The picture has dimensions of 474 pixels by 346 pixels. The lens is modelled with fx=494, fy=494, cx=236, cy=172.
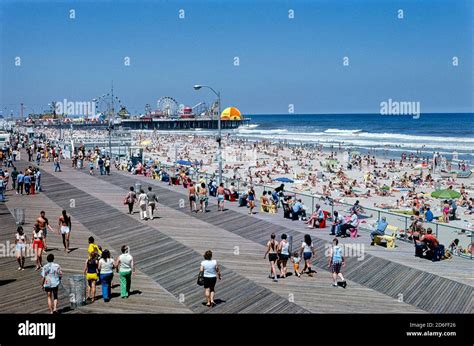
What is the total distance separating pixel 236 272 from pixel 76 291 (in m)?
3.66

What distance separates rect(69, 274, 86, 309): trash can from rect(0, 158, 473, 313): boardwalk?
19 centimetres

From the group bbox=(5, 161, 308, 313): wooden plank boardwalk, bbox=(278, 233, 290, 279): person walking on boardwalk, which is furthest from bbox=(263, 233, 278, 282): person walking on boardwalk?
bbox=(5, 161, 308, 313): wooden plank boardwalk

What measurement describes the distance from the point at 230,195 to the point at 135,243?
284 inches

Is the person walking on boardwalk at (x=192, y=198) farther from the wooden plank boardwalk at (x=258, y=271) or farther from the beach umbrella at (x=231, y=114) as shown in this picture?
the beach umbrella at (x=231, y=114)

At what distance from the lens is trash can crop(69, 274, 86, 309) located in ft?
29.9

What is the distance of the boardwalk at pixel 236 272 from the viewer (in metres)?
9.38

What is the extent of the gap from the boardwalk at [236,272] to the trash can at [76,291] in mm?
186

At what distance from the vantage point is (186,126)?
16038cm

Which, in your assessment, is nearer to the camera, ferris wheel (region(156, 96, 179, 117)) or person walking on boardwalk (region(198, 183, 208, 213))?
person walking on boardwalk (region(198, 183, 208, 213))

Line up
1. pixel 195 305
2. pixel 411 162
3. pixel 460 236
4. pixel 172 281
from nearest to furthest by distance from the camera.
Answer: pixel 195 305 < pixel 172 281 < pixel 460 236 < pixel 411 162

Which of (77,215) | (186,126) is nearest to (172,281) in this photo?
(77,215)

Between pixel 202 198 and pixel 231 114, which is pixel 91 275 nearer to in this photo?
pixel 202 198

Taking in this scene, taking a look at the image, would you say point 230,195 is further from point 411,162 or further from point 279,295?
point 411,162

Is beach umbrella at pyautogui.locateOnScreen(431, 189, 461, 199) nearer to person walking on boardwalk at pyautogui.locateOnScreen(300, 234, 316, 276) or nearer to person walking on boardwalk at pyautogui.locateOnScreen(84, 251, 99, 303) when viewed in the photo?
person walking on boardwalk at pyautogui.locateOnScreen(300, 234, 316, 276)
